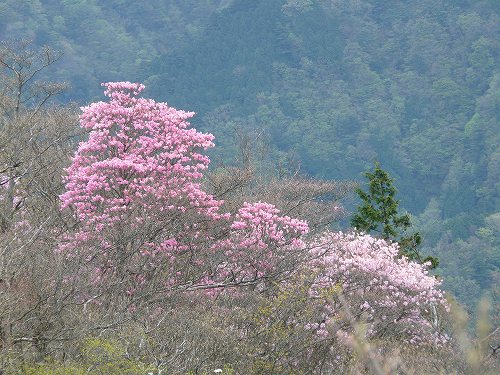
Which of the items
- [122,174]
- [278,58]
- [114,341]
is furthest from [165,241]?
[278,58]

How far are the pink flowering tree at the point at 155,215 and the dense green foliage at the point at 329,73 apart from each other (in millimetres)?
76230

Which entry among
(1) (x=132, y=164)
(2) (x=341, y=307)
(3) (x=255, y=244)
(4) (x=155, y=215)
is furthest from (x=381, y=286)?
(2) (x=341, y=307)

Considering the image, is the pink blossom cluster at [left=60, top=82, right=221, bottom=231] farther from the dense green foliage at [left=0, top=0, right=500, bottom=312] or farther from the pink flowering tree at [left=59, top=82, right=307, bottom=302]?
the dense green foliage at [left=0, top=0, right=500, bottom=312]

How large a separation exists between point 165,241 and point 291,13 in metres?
125

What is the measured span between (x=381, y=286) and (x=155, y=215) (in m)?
6.23

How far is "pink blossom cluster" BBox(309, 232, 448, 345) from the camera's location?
57.5 ft

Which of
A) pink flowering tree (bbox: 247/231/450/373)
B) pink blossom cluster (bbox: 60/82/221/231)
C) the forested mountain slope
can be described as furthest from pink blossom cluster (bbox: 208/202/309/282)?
the forested mountain slope

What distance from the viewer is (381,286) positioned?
1881 cm

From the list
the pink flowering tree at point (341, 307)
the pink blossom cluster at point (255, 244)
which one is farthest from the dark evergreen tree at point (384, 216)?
the pink blossom cluster at point (255, 244)

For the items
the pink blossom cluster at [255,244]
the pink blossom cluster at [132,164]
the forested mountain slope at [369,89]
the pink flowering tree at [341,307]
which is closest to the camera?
the pink flowering tree at [341,307]

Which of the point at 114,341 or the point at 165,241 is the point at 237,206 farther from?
the point at 114,341

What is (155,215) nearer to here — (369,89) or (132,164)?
(132,164)

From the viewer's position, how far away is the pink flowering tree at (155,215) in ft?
47.4

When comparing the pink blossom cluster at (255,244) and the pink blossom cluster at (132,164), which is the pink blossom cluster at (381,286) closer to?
the pink blossom cluster at (255,244)
